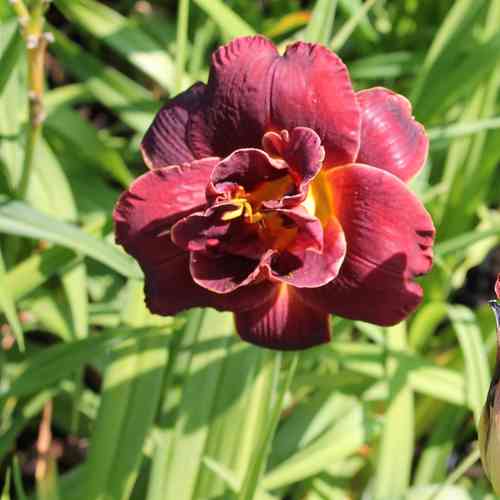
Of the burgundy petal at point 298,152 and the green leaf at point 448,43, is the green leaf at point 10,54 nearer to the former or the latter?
the burgundy petal at point 298,152

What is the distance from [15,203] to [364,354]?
604 millimetres

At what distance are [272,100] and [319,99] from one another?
2.2 inches

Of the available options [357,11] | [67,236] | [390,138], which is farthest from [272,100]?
[357,11]

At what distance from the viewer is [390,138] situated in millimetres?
1051

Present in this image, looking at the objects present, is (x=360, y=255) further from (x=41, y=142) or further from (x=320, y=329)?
(x=41, y=142)

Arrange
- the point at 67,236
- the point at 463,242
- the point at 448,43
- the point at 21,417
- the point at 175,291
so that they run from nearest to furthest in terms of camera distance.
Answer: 1. the point at 175,291
2. the point at 67,236
3. the point at 463,242
4. the point at 21,417
5. the point at 448,43

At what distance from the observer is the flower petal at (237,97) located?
1.03 m

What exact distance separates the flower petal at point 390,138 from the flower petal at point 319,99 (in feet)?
0.15

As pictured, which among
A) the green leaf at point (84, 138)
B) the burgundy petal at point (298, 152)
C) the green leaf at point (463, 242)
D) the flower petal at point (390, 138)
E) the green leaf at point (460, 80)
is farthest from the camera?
the green leaf at point (84, 138)

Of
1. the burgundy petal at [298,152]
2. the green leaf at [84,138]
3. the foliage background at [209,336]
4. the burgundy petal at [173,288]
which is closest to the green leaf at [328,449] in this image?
the foliage background at [209,336]

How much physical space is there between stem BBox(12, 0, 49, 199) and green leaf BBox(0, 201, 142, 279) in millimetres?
148

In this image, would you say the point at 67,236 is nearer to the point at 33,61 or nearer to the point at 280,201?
the point at 33,61

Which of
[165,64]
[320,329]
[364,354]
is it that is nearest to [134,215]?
[320,329]

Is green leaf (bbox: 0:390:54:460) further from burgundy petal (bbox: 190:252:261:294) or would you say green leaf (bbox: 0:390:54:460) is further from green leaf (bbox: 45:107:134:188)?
burgundy petal (bbox: 190:252:261:294)
